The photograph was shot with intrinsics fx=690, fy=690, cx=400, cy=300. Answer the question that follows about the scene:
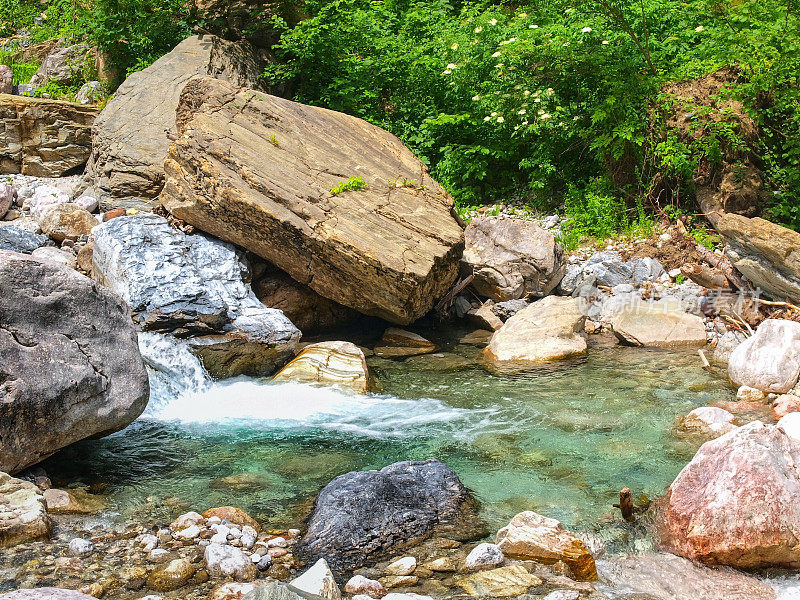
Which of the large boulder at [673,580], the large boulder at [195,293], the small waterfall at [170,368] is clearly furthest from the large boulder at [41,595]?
the large boulder at [195,293]

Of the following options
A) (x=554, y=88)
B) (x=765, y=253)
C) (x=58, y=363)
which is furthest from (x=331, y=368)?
(x=554, y=88)

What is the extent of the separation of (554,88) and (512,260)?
3.83 metres

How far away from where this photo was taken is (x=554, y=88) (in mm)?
11375

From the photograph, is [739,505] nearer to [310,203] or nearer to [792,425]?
[792,425]

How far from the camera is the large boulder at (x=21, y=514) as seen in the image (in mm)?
3684

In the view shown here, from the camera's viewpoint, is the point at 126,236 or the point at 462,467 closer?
the point at 462,467

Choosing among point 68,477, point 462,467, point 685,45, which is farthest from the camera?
point 685,45

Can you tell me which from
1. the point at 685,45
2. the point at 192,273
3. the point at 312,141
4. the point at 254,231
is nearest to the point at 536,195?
the point at 685,45

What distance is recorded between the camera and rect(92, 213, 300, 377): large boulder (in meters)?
6.97

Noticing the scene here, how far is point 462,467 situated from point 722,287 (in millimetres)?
5397

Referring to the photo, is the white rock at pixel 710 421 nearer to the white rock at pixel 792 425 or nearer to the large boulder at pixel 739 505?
the white rock at pixel 792 425

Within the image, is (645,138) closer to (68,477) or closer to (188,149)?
(188,149)

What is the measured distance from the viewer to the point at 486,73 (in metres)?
11.7

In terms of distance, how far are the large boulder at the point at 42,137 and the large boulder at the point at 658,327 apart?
8.48 meters
